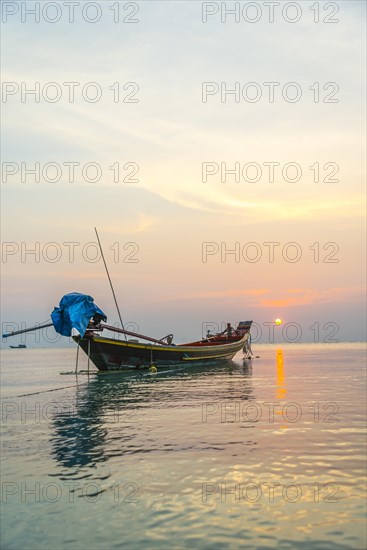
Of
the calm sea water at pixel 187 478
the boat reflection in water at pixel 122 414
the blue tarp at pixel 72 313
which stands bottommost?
the boat reflection in water at pixel 122 414

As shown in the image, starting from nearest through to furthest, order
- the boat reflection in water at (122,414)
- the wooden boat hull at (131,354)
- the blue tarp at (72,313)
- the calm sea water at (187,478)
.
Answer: the calm sea water at (187,478) < the boat reflection in water at (122,414) < the blue tarp at (72,313) < the wooden boat hull at (131,354)

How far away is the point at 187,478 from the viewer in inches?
447

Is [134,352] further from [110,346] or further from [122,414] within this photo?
[122,414]

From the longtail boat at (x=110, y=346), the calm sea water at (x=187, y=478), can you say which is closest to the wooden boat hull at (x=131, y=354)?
the longtail boat at (x=110, y=346)

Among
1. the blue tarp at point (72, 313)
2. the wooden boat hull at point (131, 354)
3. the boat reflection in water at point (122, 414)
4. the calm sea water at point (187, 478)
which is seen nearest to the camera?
the calm sea water at point (187, 478)

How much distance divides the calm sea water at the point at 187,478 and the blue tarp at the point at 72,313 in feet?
57.9

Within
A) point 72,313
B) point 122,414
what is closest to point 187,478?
point 122,414

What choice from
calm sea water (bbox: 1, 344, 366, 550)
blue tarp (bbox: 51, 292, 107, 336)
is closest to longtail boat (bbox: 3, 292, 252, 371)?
blue tarp (bbox: 51, 292, 107, 336)

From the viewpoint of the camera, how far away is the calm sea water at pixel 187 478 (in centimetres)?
839

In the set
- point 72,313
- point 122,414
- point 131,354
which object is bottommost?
point 122,414

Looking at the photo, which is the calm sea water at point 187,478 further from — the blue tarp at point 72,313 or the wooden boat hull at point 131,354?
the wooden boat hull at point 131,354

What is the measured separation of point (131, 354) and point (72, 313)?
9.45 metres

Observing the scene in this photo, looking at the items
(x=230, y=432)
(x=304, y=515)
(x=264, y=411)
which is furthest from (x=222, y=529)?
(x=264, y=411)

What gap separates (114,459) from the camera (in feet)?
43.7
